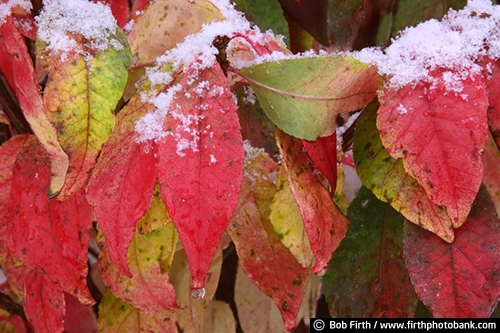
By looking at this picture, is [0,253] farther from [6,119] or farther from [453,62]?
[453,62]

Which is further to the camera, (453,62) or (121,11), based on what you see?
(121,11)

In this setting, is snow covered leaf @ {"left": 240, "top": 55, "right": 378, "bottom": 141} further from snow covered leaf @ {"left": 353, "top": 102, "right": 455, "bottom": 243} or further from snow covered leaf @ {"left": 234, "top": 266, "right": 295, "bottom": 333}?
snow covered leaf @ {"left": 234, "top": 266, "right": 295, "bottom": 333}

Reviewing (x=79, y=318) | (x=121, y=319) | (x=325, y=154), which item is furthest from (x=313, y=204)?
(x=79, y=318)

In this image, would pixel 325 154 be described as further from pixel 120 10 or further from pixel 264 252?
pixel 120 10

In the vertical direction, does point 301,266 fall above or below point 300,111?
below

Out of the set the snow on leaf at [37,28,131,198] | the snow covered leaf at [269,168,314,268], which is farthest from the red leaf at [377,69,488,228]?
the snow on leaf at [37,28,131,198]

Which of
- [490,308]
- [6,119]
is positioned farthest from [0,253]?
[490,308]

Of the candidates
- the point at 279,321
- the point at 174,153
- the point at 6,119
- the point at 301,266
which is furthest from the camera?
the point at 279,321

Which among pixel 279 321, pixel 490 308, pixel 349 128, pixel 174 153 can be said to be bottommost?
pixel 279 321
